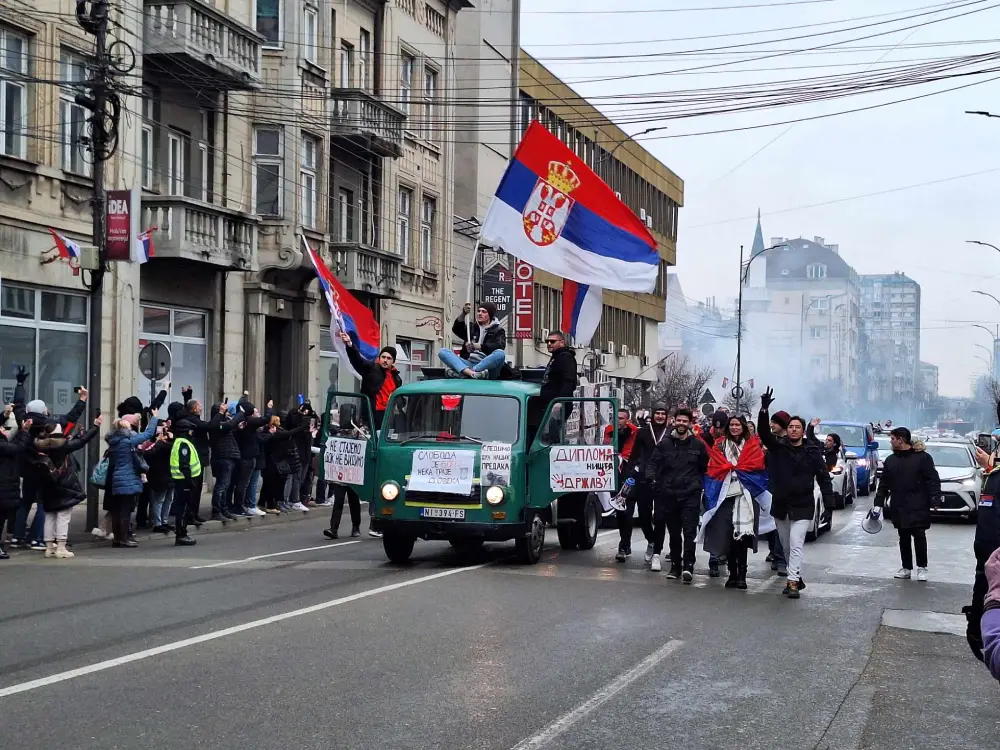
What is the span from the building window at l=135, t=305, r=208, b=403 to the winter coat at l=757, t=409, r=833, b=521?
46.8 ft

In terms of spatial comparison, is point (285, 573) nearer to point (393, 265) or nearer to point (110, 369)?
point (110, 369)

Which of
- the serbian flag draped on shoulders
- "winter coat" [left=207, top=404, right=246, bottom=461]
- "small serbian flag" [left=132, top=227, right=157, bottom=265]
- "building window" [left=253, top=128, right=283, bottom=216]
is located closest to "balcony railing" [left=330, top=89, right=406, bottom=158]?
"building window" [left=253, top=128, right=283, bottom=216]

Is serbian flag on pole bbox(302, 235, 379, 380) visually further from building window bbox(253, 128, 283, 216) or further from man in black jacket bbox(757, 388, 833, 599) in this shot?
building window bbox(253, 128, 283, 216)

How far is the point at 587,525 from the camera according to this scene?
1684 centimetres

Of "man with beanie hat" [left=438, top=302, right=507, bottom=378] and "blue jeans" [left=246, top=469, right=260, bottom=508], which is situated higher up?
"man with beanie hat" [left=438, top=302, right=507, bottom=378]

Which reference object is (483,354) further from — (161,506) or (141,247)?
(141,247)

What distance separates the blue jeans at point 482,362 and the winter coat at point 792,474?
11.4 feet

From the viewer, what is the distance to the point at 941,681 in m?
8.95

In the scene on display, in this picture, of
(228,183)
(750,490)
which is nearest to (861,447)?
(228,183)

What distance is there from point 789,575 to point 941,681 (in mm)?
4244

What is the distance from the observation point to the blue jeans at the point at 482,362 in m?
15.7

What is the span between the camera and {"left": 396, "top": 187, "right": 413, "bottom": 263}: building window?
36.8 metres

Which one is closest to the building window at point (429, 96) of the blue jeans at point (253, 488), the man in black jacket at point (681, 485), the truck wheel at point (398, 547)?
the blue jeans at point (253, 488)

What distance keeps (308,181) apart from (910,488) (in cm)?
1964
